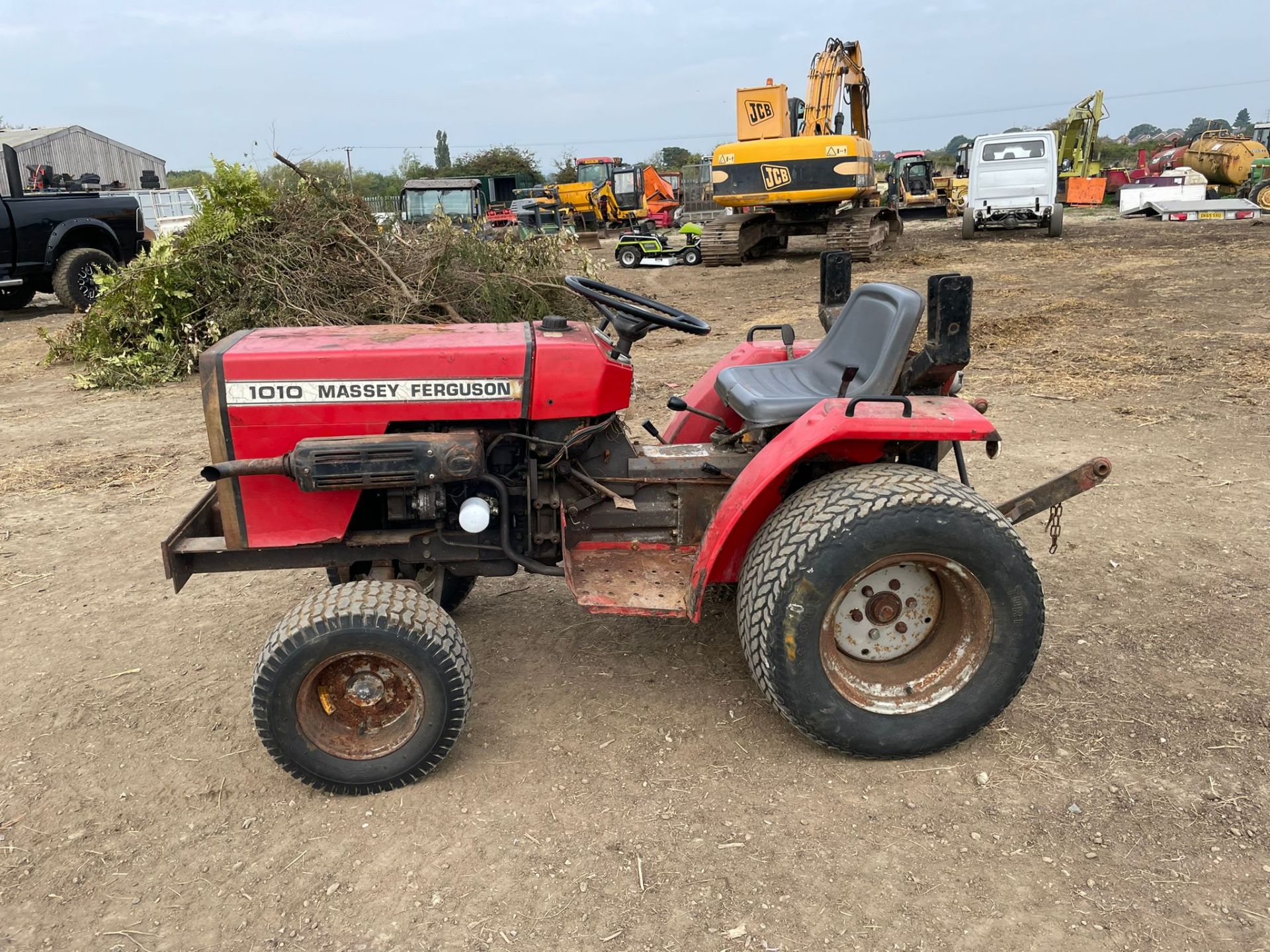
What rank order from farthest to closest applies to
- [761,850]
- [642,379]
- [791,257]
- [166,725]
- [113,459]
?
[791,257]
[642,379]
[113,459]
[166,725]
[761,850]

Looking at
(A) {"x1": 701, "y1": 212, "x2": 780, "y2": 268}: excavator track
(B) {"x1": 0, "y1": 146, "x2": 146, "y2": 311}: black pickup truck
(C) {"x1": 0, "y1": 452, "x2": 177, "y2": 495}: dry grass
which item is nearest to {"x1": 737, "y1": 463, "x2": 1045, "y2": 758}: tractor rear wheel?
(C) {"x1": 0, "y1": 452, "x2": 177, "y2": 495}: dry grass

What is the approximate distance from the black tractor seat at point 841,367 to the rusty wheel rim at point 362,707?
4.40ft

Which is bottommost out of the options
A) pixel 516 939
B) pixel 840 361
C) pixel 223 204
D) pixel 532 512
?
pixel 516 939

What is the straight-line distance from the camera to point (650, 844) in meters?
2.46

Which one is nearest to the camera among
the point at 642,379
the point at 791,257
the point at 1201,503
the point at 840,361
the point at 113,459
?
the point at 840,361

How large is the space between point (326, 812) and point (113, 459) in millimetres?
4398

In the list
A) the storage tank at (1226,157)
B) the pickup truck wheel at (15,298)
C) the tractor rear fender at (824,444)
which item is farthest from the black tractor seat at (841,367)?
the storage tank at (1226,157)

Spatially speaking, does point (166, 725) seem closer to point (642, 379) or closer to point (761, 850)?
point (761, 850)

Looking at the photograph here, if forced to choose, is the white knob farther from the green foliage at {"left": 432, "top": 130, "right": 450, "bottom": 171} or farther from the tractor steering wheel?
the green foliage at {"left": 432, "top": 130, "right": 450, "bottom": 171}

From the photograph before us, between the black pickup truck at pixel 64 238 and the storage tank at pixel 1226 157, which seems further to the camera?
the storage tank at pixel 1226 157

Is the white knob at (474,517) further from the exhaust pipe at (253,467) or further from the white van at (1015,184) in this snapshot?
the white van at (1015,184)

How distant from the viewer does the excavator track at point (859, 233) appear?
14969 millimetres

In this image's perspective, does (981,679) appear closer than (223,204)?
Yes

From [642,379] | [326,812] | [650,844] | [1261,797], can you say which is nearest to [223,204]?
[642,379]
